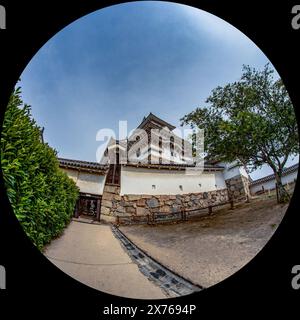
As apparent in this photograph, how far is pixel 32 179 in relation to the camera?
132 cm

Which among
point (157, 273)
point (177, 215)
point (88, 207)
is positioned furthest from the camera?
point (177, 215)

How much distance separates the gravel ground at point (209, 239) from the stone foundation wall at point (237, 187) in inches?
4.1

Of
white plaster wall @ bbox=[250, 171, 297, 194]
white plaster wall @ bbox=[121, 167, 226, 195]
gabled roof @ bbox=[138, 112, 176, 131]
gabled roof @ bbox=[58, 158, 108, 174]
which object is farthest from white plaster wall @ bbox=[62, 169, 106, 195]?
white plaster wall @ bbox=[250, 171, 297, 194]

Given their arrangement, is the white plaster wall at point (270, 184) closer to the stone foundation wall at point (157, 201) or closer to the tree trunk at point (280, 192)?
the tree trunk at point (280, 192)

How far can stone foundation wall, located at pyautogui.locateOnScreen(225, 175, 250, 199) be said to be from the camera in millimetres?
1674

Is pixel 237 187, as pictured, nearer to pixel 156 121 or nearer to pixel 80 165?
pixel 156 121

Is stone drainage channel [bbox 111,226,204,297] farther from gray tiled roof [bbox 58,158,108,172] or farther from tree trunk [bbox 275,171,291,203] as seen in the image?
tree trunk [bbox 275,171,291,203]

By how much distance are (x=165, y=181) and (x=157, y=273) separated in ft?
2.48

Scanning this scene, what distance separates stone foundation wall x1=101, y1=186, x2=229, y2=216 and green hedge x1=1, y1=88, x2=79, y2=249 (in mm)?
336

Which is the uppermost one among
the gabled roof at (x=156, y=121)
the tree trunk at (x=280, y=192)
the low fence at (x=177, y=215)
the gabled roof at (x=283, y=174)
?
the gabled roof at (x=156, y=121)

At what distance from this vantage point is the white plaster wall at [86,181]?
153 cm

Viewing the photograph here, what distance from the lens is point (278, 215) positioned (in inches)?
48.3

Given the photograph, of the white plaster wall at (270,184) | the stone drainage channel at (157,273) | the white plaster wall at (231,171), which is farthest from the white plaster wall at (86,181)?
the white plaster wall at (270,184)

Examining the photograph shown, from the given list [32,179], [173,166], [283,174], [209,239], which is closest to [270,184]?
[283,174]
